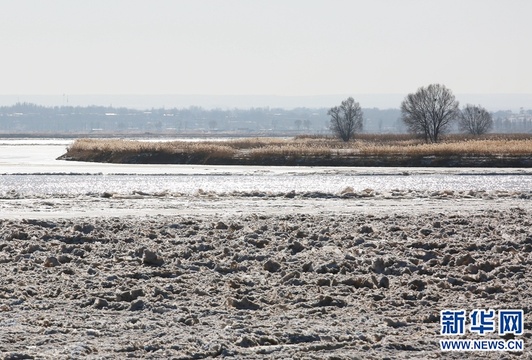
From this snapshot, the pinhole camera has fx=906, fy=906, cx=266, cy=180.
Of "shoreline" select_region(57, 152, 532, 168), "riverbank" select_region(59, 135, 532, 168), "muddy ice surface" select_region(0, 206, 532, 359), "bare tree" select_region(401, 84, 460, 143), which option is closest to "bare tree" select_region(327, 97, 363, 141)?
"bare tree" select_region(401, 84, 460, 143)

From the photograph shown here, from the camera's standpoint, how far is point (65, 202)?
2444 centimetres

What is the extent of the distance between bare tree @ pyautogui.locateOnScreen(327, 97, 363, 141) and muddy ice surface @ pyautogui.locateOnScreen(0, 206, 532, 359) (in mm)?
97028

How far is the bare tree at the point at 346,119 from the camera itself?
4540 inches

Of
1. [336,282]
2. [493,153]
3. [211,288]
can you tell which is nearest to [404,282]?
[336,282]

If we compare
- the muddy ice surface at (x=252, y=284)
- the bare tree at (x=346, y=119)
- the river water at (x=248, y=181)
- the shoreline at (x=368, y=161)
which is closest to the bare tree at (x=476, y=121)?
the bare tree at (x=346, y=119)

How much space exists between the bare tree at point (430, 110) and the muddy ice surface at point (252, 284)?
82.1 metres

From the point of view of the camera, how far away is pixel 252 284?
1287cm

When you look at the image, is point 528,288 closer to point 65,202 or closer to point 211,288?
point 211,288

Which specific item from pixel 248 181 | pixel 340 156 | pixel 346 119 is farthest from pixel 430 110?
pixel 248 181

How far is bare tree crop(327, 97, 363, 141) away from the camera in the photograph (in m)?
Result: 115

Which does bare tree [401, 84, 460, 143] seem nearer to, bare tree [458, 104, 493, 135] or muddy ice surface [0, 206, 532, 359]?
bare tree [458, 104, 493, 135]

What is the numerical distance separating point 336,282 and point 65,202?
43.6 feet

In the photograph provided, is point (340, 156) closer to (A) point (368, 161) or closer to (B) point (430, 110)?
(A) point (368, 161)

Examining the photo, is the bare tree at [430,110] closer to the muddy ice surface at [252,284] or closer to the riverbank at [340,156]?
the riverbank at [340,156]
